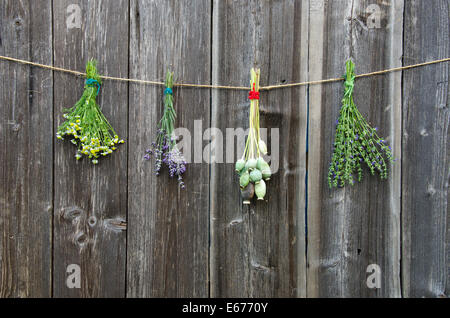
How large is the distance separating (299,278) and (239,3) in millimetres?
1219

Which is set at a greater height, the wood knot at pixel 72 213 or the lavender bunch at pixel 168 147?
the lavender bunch at pixel 168 147

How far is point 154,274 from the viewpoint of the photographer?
1266 mm

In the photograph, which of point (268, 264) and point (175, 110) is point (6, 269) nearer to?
point (175, 110)

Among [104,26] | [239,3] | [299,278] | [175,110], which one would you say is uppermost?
[239,3]

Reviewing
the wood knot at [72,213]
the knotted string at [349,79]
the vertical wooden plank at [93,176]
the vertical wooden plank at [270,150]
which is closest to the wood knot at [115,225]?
the vertical wooden plank at [93,176]

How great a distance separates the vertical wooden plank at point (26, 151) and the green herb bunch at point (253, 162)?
83cm

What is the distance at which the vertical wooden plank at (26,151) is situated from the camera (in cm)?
123

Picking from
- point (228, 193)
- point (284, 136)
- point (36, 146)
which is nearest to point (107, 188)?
point (36, 146)

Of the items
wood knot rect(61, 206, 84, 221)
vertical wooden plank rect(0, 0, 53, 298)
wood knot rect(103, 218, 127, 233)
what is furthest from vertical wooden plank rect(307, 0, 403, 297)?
vertical wooden plank rect(0, 0, 53, 298)

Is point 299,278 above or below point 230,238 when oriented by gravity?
below

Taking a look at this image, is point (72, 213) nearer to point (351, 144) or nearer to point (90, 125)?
point (90, 125)

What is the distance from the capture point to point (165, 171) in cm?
126

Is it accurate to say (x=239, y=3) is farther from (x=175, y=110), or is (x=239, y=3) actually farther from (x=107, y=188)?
(x=107, y=188)

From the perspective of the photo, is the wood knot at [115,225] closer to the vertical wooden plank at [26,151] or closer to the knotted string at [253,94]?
the vertical wooden plank at [26,151]
